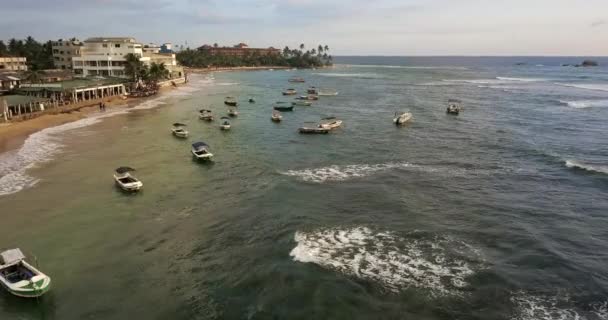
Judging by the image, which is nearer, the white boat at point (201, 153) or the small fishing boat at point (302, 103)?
the white boat at point (201, 153)

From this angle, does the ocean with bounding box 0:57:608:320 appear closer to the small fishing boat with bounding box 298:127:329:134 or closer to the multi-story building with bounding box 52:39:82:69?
the small fishing boat with bounding box 298:127:329:134

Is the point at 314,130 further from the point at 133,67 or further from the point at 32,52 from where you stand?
the point at 32,52

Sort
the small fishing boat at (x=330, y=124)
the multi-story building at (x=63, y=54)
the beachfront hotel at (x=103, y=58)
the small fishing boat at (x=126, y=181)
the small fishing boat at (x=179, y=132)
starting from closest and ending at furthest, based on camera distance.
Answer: the small fishing boat at (x=126, y=181) < the small fishing boat at (x=179, y=132) < the small fishing boat at (x=330, y=124) < the beachfront hotel at (x=103, y=58) < the multi-story building at (x=63, y=54)

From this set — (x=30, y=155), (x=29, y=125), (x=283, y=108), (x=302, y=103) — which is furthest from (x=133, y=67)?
(x=30, y=155)

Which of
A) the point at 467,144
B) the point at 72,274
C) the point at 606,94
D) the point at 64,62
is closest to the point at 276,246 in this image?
the point at 72,274

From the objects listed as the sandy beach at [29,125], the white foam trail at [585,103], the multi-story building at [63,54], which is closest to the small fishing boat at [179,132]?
the sandy beach at [29,125]

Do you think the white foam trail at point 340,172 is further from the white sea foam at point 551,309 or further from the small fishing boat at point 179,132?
the small fishing boat at point 179,132

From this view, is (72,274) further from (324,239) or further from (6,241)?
(324,239)

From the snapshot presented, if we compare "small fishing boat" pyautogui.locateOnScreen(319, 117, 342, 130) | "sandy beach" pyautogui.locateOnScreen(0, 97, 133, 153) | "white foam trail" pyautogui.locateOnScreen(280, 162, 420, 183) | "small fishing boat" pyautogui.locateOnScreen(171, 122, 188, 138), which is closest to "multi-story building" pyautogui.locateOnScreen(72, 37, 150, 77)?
"sandy beach" pyautogui.locateOnScreen(0, 97, 133, 153)
